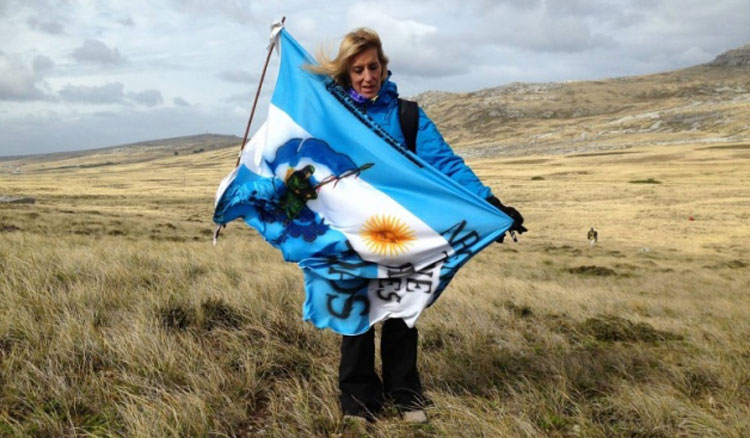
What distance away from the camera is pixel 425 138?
11.3 feet

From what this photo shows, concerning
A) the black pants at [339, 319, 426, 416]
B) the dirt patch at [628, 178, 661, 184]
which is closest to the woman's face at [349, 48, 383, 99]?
the black pants at [339, 319, 426, 416]

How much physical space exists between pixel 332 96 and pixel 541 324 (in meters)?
3.36

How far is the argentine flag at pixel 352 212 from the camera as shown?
3.27 meters

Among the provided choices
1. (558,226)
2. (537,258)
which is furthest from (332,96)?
(558,226)

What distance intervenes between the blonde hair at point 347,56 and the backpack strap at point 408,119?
23 centimetres

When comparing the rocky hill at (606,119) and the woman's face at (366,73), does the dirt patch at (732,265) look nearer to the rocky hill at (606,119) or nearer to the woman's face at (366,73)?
the woman's face at (366,73)

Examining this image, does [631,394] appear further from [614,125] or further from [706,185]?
[614,125]

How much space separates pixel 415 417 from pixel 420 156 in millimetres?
1648

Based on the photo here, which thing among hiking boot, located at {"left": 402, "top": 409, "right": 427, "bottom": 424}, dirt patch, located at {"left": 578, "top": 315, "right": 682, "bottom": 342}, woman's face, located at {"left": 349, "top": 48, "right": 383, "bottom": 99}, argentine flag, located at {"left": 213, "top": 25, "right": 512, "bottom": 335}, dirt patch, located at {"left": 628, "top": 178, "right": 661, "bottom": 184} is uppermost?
woman's face, located at {"left": 349, "top": 48, "right": 383, "bottom": 99}

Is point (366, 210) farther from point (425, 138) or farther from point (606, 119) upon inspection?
point (606, 119)

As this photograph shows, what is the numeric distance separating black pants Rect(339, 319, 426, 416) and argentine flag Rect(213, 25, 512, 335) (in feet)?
0.49

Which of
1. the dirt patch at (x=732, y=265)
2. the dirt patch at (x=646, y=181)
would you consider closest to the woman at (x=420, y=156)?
the dirt patch at (x=732, y=265)

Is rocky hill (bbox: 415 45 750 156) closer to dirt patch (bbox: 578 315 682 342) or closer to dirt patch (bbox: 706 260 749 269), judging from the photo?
dirt patch (bbox: 706 260 749 269)

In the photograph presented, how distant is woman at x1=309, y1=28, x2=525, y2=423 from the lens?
320 cm
